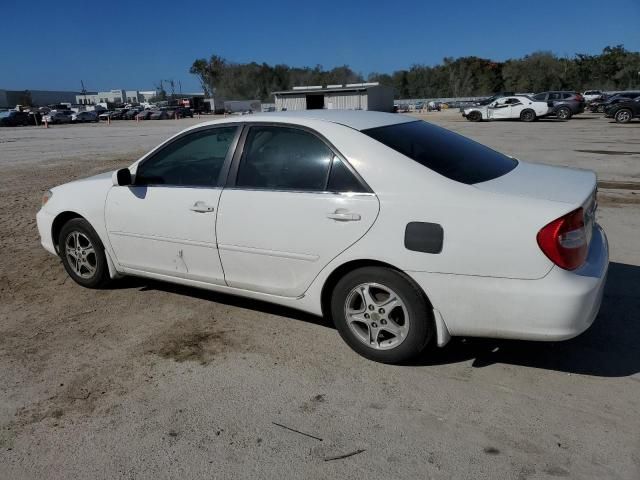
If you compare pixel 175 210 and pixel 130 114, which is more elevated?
pixel 130 114

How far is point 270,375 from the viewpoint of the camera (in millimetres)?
3420

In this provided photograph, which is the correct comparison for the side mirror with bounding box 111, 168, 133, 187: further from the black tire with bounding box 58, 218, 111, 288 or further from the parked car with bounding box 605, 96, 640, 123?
the parked car with bounding box 605, 96, 640, 123

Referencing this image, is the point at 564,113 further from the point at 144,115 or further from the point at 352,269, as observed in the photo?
the point at 144,115

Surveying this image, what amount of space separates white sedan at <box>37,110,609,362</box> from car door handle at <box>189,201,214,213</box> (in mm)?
16

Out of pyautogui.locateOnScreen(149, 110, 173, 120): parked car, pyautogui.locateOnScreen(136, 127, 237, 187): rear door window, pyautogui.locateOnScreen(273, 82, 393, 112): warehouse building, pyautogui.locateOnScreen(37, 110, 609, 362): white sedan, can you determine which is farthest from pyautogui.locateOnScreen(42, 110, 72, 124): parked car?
pyautogui.locateOnScreen(37, 110, 609, 362): white sedan

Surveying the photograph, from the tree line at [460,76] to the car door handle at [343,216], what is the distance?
83.9 m

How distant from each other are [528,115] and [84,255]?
33.1m

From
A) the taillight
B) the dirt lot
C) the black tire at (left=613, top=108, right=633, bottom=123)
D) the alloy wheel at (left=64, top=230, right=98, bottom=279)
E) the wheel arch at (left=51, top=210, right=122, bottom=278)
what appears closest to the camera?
the dirt lot

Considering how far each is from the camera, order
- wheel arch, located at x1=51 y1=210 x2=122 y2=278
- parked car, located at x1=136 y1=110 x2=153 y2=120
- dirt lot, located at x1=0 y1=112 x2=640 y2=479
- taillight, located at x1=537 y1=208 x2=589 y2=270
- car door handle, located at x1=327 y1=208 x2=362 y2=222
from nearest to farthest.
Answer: dirt lot, located at x1=0 y1=112 x2=640 y2=479
taillight, located at x1=537 y1=208 x2=589 y2=270
car door handle, located at x1=327 y1=208 x2=362 y2=222
wheel arch, located at x1=51 y1=210 x2=122 y2=278
parked car, located at x1=136 y1=110 x2=153 y2=120

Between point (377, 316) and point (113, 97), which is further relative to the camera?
point (113, 97)

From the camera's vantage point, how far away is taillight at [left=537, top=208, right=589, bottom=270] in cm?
286

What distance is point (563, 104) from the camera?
33.6 metres

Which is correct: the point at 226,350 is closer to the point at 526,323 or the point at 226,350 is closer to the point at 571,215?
the point at 526,323

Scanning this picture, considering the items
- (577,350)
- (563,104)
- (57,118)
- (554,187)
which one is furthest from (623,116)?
(57,118)
